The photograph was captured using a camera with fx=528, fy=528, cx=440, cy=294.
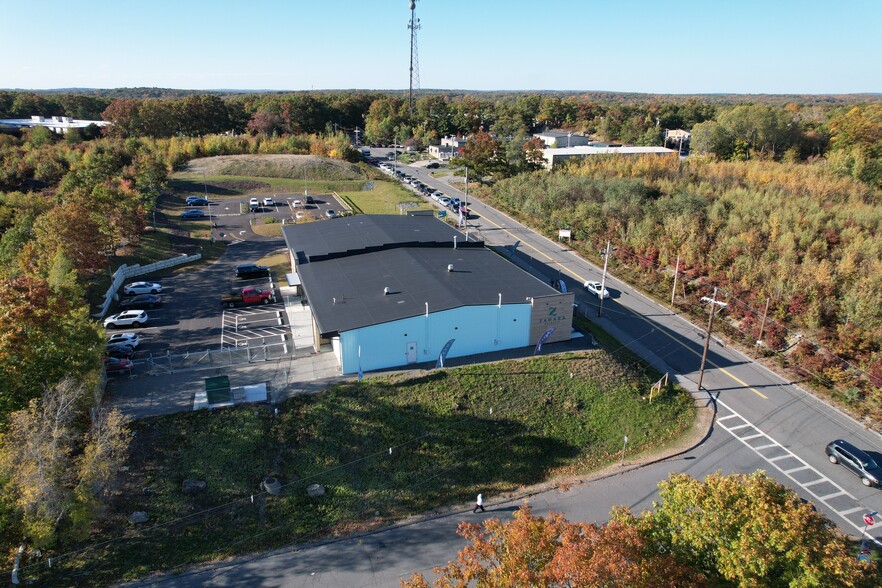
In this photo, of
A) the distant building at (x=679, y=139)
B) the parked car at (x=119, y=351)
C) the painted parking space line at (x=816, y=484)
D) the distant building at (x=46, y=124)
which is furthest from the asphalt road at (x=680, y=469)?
the distant building at (x=46, y=124)

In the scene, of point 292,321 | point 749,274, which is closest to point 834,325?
point 749,274

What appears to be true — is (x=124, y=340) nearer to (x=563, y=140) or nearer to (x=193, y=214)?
(x=193, y=214)

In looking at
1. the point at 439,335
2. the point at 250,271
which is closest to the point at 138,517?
Answer: the point at 439,335

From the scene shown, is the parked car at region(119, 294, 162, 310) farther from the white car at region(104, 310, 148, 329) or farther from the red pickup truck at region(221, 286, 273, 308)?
the red pickup truck at region(221, 286, 273, 308)

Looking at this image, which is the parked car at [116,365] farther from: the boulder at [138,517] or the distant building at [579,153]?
the distant building at [579,153]

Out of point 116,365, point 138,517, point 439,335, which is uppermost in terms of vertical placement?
point 439,335

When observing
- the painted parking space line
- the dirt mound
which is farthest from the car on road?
the painted parking space line
